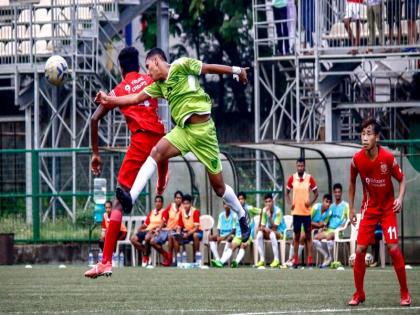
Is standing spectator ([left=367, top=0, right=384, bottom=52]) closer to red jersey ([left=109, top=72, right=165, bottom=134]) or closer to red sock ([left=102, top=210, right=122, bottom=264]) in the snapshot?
red jersey ([left=109, top=72, right=165, bottom=134])

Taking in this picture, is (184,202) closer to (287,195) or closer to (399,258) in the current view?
(287,195)

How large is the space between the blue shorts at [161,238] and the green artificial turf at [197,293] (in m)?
5.82

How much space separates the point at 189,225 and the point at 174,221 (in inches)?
13.5

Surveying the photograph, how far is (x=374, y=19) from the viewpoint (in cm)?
3195

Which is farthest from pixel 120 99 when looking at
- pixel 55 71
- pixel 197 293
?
pixel 55 71

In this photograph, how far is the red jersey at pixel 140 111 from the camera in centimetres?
1686

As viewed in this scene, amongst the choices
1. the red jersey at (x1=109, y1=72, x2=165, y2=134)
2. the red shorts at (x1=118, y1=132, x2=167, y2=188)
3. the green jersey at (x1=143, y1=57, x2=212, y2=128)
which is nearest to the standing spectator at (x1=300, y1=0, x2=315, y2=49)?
the red jersey at (x1=109, y1=72, x2=165, y2=134)

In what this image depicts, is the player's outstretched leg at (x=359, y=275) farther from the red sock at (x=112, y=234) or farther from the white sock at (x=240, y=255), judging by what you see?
the white sock at (x=240, y=255)

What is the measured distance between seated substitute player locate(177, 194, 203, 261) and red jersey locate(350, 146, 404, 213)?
13343 millimetres

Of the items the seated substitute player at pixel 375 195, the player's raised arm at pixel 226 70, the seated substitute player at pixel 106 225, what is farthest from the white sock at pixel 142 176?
the seated substitute player at pixel 106 225

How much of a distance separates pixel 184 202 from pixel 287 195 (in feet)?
6.97

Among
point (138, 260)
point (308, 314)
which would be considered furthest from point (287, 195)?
point (308, 314)

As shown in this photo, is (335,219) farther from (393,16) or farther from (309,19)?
(309,19)

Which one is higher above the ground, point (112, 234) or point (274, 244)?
point (112, 234)
